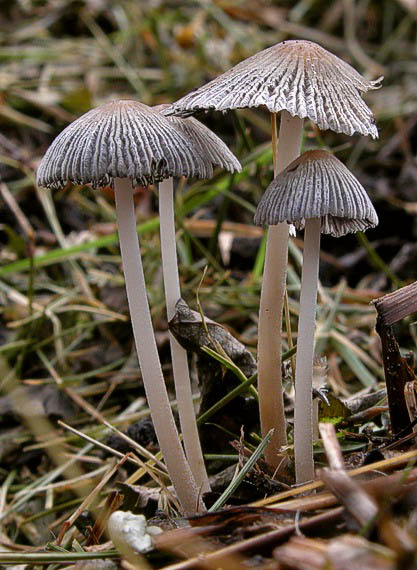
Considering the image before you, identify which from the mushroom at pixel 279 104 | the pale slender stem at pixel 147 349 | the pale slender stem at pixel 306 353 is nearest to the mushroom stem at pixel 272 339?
the mushroom at pixel 279 104

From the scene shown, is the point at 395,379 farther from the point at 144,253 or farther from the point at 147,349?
the point at 144,253

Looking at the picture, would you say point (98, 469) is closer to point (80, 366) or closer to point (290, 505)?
point (80, 366)

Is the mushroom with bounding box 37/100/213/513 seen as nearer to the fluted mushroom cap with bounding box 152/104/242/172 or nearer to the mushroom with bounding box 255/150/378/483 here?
the fluted mushroom cap with bounding box 152/104/242/172

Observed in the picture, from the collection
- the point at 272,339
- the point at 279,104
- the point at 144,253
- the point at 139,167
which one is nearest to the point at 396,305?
the point at 272,339

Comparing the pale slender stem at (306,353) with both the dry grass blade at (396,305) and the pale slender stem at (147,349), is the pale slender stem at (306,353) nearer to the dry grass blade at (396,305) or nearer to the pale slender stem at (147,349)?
the dry grass blade at (396,305)

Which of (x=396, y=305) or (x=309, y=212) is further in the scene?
(x=396, y=305)

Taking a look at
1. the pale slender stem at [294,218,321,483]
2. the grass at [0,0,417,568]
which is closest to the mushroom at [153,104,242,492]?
the grass at [0,0,417,568]

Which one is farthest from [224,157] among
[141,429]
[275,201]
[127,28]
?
[127,28]

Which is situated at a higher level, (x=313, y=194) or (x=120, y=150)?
(x=120, y=150)
